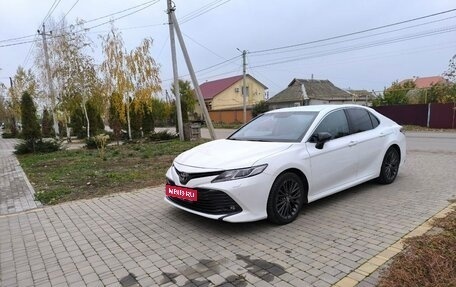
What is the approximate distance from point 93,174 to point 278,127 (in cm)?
519

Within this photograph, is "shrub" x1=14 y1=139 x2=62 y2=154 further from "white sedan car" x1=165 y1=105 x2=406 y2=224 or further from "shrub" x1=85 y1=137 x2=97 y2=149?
"white sedan car" x1=165 y1=105 x2=406 y2=224

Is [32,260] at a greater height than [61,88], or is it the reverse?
[61,88]

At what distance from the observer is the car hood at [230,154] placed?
4273 mm

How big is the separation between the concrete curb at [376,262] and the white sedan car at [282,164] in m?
1.24

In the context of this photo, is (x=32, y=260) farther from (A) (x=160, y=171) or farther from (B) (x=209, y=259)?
(A) (x=160, y=171)

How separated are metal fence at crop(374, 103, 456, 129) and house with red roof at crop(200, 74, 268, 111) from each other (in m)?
26.5

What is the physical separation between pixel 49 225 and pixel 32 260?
1.23 meters

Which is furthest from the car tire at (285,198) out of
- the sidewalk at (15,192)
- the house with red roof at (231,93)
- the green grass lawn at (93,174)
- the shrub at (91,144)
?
the house with red roof at (231,93)

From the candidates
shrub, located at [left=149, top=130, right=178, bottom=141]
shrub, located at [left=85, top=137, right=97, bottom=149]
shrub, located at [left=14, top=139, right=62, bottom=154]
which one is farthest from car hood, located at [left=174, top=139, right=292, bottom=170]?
shrub, located at [left=149, top=130, right=178, bottom=141]

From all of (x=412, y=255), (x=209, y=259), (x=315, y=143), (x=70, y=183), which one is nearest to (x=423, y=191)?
(x=315, y=143)

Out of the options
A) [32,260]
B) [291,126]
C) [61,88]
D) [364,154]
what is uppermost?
[61,88]

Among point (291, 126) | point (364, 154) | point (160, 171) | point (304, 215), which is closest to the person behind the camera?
point (304, 215)

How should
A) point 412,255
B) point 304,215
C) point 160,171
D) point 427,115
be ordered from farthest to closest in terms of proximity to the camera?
1. point 427,115
2. point 160,171
3. point 304,215
4. point 412,255

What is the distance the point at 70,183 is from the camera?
768 cm
